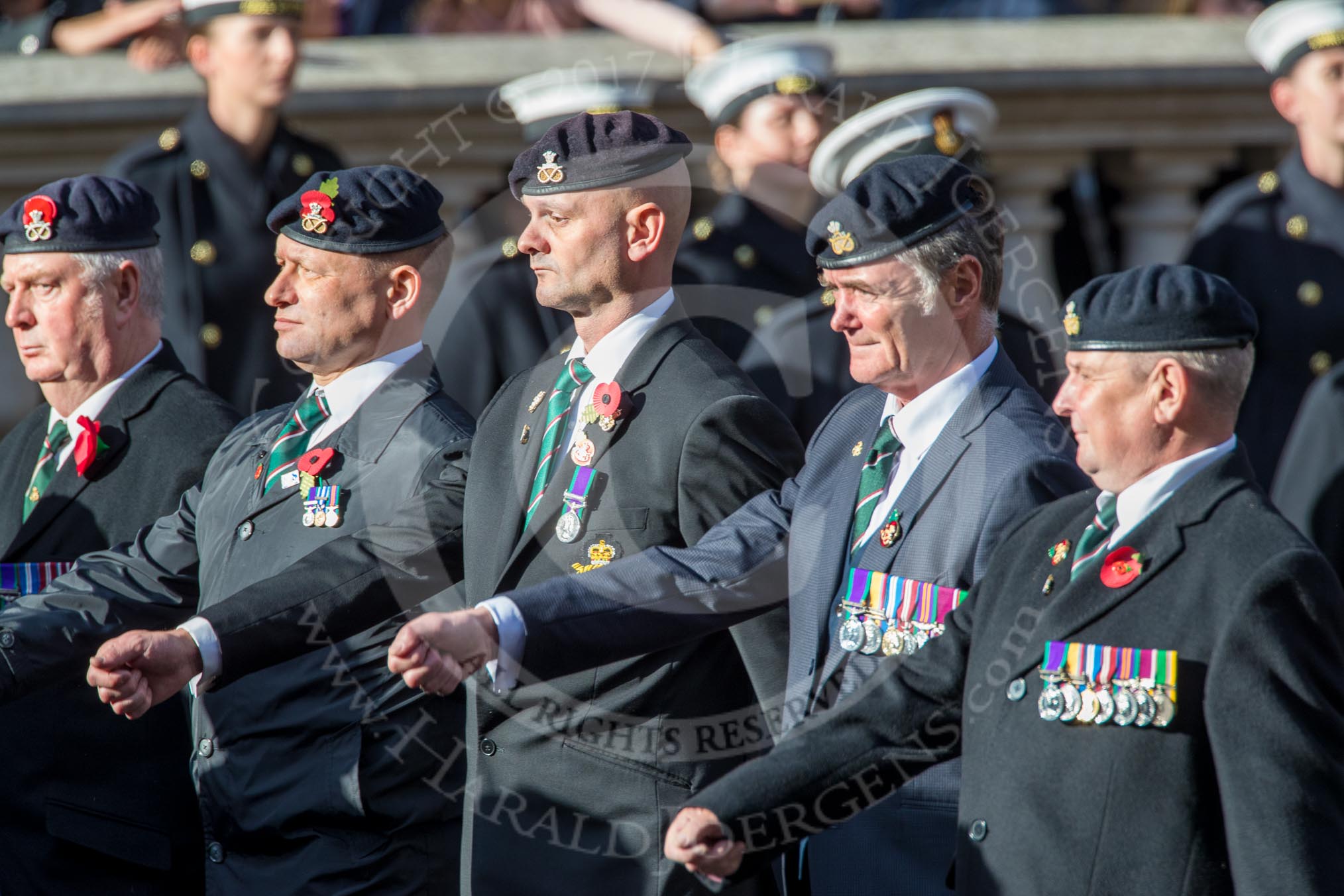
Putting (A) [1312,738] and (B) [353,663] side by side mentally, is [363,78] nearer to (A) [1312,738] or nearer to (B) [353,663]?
(B) [353,663]

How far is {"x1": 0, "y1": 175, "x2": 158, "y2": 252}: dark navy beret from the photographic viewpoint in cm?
514

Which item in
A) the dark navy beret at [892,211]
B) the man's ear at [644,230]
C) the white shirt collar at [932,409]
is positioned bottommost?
the white shirt collar at [932,409]

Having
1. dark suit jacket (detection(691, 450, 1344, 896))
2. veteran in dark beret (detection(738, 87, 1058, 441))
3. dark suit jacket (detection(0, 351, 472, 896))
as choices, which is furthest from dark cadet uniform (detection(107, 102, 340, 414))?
dark suit jacket (detection(691, 450, 1344, 896))

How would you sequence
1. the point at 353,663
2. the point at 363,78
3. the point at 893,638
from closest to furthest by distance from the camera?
the point at 893,638 → the point at 353,663 → the point at 363,78

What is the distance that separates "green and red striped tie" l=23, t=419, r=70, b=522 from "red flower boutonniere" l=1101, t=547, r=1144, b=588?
108 inches

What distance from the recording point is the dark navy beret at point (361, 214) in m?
4.64

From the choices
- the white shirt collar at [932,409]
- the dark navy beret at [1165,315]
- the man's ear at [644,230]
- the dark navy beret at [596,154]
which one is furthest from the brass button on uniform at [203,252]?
the dark navy beret at [1165,315]

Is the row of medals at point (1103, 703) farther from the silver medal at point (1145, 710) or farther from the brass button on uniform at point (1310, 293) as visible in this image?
the brass button on uniform at point (1310, 293)

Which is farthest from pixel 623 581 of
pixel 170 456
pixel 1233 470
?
pixel 170 456

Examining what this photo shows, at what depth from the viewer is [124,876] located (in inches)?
197

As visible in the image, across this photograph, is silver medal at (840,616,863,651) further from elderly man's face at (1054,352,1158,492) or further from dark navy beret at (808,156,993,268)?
dark navy beret at (808,156,993,268)

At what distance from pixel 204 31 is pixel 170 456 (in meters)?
2.14

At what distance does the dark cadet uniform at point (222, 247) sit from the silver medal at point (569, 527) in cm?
259

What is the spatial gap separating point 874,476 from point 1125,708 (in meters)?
0.84
